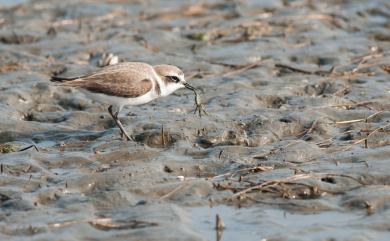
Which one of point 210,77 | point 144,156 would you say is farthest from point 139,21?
point 144,156

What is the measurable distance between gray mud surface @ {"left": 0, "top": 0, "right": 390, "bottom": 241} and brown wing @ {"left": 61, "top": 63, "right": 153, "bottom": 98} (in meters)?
0.61

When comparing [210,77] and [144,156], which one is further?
[210,77]

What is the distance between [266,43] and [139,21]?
3458mm

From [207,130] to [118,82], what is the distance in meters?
1.42

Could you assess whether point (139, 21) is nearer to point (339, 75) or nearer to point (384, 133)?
point (339, 75)

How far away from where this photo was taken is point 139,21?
19250 millimetres

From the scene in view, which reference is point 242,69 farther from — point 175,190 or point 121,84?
point 175,190

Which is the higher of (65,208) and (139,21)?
(65,208)

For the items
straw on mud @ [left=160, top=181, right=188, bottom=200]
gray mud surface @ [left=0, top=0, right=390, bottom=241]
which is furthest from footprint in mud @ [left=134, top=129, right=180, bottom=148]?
straw on mud @ [left=160, top=181, right=188, bottom=200]

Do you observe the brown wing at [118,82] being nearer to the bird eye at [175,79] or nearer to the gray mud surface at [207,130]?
the bird eye at [175,79]

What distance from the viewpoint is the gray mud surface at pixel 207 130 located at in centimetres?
894

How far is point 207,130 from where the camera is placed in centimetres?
1202

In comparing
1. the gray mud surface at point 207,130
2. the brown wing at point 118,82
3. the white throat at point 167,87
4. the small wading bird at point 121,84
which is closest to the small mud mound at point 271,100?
the gray mud surface at point 207,130

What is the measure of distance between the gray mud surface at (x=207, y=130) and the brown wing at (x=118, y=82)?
2.00 feet
